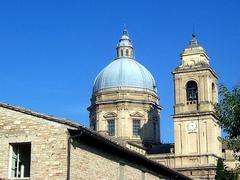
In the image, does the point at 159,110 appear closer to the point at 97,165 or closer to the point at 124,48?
the point at 124,48

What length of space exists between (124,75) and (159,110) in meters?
7.03

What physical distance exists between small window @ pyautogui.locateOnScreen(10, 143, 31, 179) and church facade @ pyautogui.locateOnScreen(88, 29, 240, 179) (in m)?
43.0

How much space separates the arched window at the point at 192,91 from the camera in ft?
239

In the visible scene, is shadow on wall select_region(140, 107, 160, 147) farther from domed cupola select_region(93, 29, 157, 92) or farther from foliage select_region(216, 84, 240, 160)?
foliage select_region(216, 84, 240, 160)

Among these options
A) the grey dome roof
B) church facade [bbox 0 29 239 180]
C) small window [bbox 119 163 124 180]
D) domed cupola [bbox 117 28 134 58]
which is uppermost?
domed cupola [bbox 117 28 134 58]

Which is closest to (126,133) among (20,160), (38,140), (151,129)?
(151,129)

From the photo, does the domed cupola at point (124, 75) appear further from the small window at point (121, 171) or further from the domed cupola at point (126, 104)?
the small window at point (121, 171)

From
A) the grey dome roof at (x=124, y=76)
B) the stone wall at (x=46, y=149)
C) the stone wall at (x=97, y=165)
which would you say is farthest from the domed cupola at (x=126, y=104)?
the stone wall at (x=46, y=149)

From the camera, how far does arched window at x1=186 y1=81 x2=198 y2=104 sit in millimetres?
72906

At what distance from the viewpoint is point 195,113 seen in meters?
71.8

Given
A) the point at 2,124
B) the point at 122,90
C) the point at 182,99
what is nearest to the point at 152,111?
the point at 122,90

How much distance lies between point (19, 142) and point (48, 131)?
1.25m

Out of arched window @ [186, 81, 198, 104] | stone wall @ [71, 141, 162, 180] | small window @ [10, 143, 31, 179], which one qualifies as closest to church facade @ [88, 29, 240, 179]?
A: arched window @ [186, 81, 198, 104]

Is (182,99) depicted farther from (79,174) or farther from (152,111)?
(79,174)
